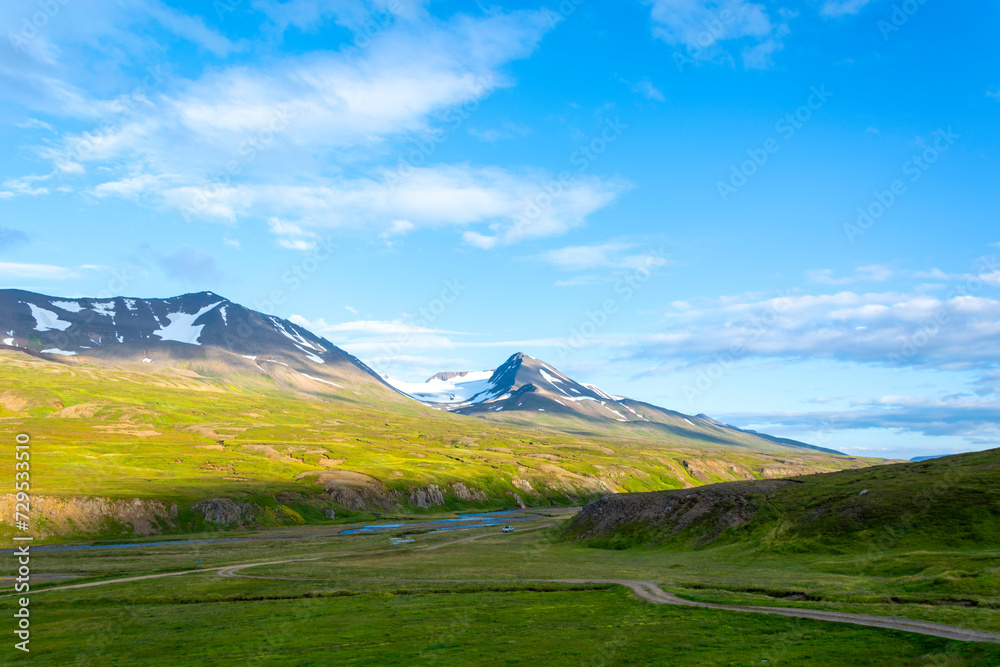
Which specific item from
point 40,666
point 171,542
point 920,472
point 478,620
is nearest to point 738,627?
point 478,620

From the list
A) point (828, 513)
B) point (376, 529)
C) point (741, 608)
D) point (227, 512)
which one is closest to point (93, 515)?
point (227, 512)

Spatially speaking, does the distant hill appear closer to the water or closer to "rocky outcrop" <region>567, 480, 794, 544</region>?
"rocky outcrop" <region>567, 480, 794, 544</region>

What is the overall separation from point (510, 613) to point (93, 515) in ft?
398

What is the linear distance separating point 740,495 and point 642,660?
78266 mm

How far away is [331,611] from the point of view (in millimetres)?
58500

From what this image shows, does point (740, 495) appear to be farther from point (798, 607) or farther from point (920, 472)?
point (798, 607)

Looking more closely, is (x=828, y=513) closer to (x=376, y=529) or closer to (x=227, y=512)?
(x=376, y=529)

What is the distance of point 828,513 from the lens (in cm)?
9156

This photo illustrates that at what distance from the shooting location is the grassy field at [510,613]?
40344mm

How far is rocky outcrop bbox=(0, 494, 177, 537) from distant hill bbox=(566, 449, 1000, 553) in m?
94.0

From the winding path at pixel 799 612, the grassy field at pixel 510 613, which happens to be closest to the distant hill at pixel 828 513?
the grassy field at pixel 510 613

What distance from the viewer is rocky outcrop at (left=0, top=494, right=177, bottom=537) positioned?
126125 millimetres

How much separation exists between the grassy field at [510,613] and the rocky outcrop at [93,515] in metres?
42.5

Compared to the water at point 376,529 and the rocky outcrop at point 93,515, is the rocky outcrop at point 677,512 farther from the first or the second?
the rocky outcrop at point 93,515
